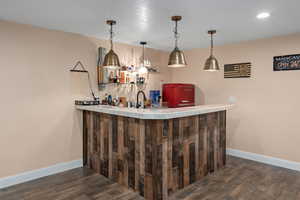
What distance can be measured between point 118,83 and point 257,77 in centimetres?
276

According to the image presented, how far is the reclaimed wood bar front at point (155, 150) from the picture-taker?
2.39 meters

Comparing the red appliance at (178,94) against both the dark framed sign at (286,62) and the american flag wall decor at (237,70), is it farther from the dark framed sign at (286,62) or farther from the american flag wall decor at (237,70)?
the dark framed sign at (286,62)

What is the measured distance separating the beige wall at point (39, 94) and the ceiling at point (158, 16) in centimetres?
26

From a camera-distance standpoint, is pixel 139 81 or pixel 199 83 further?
pixel 199 83

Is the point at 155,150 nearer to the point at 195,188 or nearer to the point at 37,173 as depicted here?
the point at 195,188

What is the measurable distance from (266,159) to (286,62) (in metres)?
1.82

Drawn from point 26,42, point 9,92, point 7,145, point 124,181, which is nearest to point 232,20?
point 124,181

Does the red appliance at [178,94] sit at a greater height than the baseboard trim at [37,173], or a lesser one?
greater

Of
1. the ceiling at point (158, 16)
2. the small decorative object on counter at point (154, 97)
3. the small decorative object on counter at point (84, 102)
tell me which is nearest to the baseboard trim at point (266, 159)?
the small decorative object on counter at point (154, 97)

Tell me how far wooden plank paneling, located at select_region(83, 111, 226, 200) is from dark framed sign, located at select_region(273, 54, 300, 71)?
→ 53.6 inches

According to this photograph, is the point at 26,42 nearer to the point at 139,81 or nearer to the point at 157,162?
the point at 139,81

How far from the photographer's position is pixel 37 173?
10.1ft

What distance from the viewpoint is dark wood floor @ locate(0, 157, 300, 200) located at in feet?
8.30

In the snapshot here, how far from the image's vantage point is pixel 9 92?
281 centimetres
